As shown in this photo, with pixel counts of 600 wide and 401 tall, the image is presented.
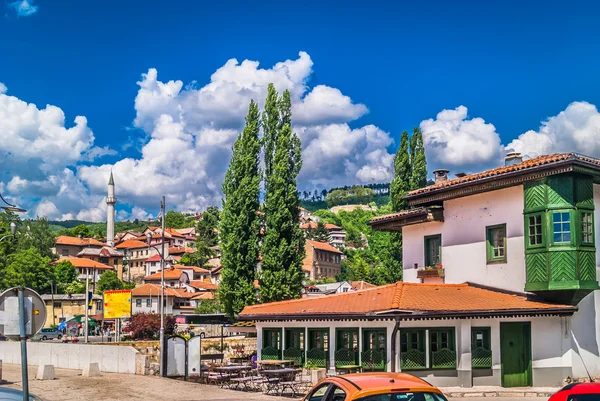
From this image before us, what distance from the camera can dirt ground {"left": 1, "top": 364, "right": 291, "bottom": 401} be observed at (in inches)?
851

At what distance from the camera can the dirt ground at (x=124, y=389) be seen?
70.9 feet

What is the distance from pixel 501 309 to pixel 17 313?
18.4m

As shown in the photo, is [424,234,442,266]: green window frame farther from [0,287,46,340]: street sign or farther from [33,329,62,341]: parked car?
[33,329,62,341]: parked car

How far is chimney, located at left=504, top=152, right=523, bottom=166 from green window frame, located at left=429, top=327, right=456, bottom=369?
9.10m

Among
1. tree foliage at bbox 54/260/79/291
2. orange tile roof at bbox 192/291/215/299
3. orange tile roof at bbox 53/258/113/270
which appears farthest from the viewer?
orange tile roof at bbox 53/258/113/270

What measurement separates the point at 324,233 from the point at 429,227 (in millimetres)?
148759

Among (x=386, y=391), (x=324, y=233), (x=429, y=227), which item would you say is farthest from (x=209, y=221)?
(x=386, y=391)

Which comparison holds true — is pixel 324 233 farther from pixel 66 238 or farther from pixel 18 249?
pixel 18 249

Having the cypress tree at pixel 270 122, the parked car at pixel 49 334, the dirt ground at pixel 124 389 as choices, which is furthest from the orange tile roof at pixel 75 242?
the dirt ground at pixel 124 389

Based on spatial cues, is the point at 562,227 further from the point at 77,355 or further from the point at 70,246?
the point at 70,246

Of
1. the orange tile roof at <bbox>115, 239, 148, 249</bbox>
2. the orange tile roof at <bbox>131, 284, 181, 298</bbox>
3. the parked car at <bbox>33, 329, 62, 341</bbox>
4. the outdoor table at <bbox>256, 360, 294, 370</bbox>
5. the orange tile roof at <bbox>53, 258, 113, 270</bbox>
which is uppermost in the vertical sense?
the orange tile roof at <bbox>115, 239, 148, 249</bbox>

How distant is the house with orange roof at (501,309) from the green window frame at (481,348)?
0.04 meters

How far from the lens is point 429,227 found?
1227 inches

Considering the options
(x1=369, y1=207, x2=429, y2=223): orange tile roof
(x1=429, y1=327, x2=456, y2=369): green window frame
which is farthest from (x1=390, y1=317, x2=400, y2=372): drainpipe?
(x1=369, y1=207, x2=429, y2=223): orange tile roof
